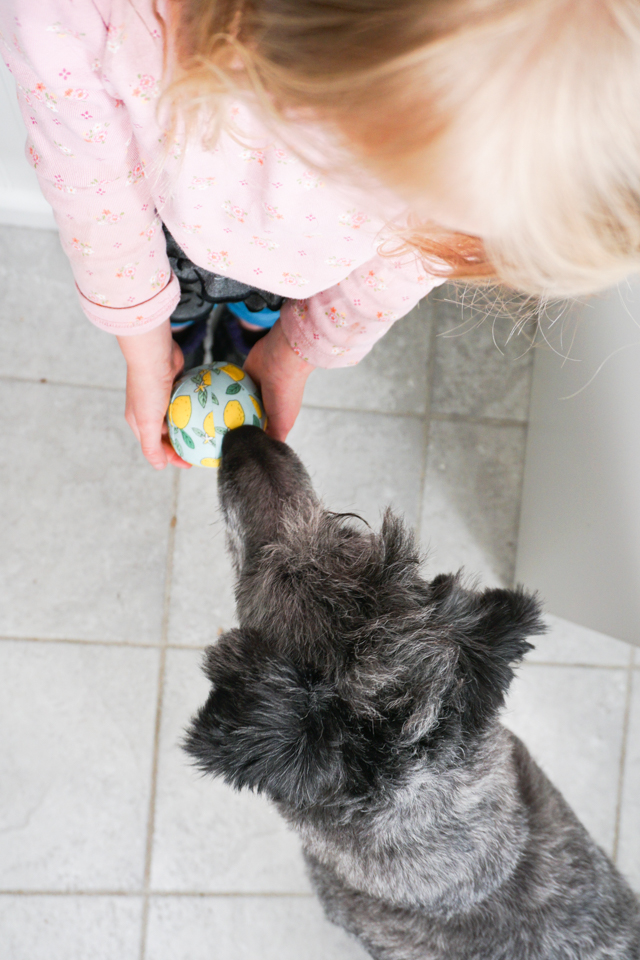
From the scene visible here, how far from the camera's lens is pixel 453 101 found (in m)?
0.52

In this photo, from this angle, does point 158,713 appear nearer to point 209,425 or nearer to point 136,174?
point 209,425

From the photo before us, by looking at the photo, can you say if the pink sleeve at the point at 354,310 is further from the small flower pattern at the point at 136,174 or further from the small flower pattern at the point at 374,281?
the small flower pattern at the point at 136,174

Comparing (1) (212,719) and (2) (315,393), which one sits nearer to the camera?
(1) (212,719)

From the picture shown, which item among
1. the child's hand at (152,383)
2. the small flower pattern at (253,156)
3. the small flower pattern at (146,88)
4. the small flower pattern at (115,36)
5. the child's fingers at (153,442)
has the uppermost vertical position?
the small flower pattern at (115,36)

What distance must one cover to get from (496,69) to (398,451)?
1.24 meters

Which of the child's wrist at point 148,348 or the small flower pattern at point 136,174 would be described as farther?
the child's wrist at point 148,348

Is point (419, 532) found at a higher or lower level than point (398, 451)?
lower

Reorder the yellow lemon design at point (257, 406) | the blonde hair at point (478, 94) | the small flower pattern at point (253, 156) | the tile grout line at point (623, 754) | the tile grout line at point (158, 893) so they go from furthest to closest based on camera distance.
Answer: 1. the tile grout line at point (623, 754)
2. the tile grout line at point (158, 893)
3. the yellow lemon design at point (257, 406)
4. the small flower pattern at point (253, 156)
5. the blonde hair at point (478, 94)

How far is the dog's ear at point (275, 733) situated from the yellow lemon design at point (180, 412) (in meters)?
0.50

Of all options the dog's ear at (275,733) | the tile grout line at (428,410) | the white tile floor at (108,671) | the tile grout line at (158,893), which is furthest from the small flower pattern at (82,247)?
the tile grout line at (158,893)

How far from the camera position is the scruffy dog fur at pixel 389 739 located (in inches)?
32.9

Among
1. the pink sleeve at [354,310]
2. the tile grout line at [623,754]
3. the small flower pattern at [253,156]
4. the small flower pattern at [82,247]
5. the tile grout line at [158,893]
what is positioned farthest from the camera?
the tile grout line at [623,754]

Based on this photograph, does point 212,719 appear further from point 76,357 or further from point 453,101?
point 76,357

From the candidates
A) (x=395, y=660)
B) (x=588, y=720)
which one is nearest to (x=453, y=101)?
(x=395, y=660)
